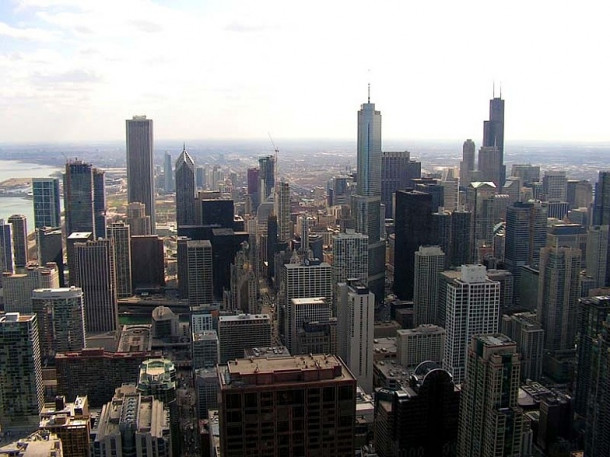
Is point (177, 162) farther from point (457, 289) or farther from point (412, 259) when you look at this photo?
point (457, 289)

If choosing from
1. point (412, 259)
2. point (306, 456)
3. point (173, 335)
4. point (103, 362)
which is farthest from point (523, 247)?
point (306, 456)

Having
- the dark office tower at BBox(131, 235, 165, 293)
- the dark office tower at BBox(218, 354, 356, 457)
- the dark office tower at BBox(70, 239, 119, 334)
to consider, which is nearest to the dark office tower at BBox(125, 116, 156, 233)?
the dark office tower at BBox(131, 235, 165, 293)

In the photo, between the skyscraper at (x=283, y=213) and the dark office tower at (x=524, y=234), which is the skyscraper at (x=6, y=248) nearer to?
the skyscraper at (x=283, y=213)

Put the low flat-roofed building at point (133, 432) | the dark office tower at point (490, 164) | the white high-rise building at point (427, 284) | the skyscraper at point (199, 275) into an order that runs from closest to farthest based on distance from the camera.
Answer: the low flat-roofed building at point (133, 432), the white high-rise building at point (427, 284), the skyscraper at point (199, 275), the dark office tower at point (490, 164)

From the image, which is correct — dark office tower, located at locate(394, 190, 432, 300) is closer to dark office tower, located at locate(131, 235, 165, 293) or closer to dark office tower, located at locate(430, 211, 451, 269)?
dark office tower, located at locate(430, 211, 451, 269)

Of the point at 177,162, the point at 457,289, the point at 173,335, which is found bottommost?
the point at 173,335

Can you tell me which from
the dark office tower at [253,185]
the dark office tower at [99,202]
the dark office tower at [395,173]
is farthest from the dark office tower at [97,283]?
the dark office tower at [395,173]
